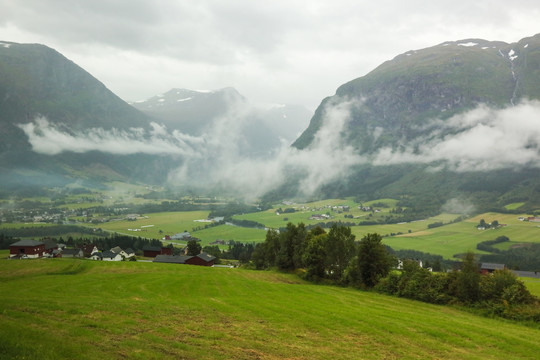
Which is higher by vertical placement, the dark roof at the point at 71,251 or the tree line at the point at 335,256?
the tree line at the point at 335,256

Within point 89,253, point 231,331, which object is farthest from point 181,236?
point 231,331

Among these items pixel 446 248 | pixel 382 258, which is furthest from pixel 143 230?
pixel 382 258

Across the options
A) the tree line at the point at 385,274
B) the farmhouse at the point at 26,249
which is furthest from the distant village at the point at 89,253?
the tree line at the point at 385,274

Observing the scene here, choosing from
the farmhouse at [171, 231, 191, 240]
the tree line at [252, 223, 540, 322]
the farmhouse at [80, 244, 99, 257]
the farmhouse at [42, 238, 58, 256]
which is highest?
the tree line at [252, 223, 540, 322]

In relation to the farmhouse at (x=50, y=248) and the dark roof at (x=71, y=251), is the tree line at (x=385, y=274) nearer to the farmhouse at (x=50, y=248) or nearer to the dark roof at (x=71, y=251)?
the dark roof at (x=71, y=251)

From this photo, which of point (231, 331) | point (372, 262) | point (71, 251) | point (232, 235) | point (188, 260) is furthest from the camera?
point (232, 235)

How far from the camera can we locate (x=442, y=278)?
4747 centimetres

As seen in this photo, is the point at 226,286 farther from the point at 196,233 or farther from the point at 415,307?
the point at 196,233

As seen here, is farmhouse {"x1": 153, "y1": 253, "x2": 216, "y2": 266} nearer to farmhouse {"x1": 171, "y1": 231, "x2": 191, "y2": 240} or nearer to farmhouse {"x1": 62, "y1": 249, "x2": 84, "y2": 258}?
farmhouse {"x1": 62, "y1": 249, "x2": 84, "y2": 258}

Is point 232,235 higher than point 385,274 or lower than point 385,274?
lower

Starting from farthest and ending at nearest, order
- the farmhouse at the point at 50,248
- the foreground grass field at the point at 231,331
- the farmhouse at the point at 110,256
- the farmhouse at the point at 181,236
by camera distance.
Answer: the farmhouse at the point at 181,236 → the farmhouse at the point at 50,248 → the farmhouse at the point at 110,256 → the foreground grass field at the point at 231,331

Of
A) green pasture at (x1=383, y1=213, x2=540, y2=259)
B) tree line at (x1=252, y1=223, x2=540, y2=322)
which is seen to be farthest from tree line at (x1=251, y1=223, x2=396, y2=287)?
green pasture at (x1=383, y1=213, x2=540, y2=259)

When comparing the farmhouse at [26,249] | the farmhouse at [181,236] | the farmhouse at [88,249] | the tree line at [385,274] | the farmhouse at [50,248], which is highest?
the tree line at [385,274]

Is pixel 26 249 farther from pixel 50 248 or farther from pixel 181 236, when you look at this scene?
pixel 181 236
